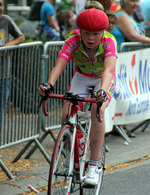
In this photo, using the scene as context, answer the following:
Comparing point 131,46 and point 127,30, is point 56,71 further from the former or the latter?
point 127,30

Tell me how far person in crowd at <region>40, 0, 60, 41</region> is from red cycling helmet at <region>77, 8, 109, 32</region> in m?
7.38

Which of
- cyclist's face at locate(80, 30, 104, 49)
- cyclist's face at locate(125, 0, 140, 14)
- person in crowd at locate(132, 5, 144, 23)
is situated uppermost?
cyclist's face at locate(80, 30, 104, 49)

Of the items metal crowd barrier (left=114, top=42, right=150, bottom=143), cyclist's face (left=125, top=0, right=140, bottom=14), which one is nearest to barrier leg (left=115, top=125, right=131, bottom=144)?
metal crowd barrier (left=114, top=42, right=150, bottom=143)

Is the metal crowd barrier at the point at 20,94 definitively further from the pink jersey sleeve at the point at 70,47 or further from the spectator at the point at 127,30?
the spectator at the point at 127,30

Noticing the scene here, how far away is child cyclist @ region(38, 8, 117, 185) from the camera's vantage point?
171 inches

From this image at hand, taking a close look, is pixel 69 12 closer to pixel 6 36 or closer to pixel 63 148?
pixel 6 36

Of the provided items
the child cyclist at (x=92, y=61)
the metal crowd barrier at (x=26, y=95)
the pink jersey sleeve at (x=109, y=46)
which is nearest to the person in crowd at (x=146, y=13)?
the metal crowd barrier at (x=26, y=95)

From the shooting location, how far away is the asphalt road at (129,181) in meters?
5.20

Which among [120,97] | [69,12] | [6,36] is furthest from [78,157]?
[69,12]

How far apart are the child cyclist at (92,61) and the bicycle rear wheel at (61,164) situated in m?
0.30

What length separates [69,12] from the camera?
37.5ft

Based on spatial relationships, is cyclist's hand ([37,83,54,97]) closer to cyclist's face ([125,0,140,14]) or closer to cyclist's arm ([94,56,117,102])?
cyclist's arm ([94,56,117,102])

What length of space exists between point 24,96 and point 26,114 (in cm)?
25

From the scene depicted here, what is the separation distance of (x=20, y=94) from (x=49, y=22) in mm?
6218
